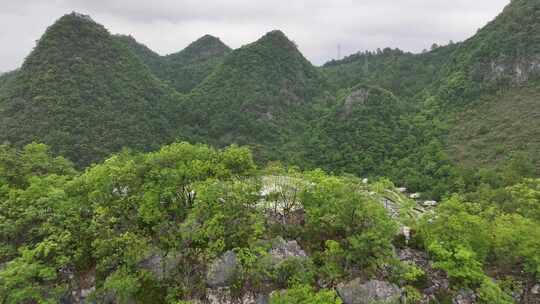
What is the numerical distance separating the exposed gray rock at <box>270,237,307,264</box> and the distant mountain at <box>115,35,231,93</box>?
361ft

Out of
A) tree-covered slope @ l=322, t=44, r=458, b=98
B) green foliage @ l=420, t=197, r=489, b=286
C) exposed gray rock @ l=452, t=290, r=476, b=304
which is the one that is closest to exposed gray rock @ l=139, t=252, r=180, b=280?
green foliage @ l=420, t=197, r=489, b=286

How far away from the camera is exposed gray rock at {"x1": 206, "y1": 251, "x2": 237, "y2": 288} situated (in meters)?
20.8

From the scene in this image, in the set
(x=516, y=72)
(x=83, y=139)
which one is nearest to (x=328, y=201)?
(x=83, y=139)

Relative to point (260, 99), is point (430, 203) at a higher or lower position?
lower

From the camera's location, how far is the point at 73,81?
72.0 meters

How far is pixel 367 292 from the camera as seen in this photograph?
64.4ft

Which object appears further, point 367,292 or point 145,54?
point 145,54

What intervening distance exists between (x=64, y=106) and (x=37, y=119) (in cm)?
656

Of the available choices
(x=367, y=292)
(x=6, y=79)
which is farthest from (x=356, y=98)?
(x=6, y=79)

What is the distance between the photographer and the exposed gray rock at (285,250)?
71.2 ft

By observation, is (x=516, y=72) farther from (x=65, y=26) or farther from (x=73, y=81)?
(x=65, y=26)

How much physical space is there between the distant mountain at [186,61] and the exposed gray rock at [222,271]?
362 ft

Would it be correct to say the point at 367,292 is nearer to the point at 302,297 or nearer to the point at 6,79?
the point at 302,297

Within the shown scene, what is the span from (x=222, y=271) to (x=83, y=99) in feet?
224
